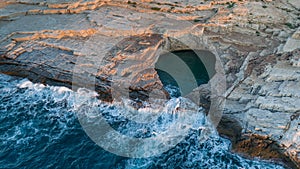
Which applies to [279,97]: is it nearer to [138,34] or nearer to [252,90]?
[252,90]

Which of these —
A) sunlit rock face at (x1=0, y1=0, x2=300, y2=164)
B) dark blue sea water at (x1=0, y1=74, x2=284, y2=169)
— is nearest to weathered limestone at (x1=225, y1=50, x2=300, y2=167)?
sunlit rock face at (x1=0, y1=0, x2=300, y2=164)

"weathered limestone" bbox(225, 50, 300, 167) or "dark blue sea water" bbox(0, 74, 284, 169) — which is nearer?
"dark blue sea water" bbox(0, 74, 284, 169)

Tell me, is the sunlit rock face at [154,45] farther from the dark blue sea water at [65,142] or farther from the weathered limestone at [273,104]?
the dark blue sea water at [65,142]

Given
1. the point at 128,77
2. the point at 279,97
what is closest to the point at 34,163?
the point at 128,77

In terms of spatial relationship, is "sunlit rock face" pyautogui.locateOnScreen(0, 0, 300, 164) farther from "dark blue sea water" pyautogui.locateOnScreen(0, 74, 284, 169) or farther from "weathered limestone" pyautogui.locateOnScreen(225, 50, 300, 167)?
"dark blue sea water" pyautogui.locateOnScreen(0, 74, 284, 169)

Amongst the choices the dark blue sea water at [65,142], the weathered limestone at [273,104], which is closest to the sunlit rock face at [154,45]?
the weathered limestone at [273,104]

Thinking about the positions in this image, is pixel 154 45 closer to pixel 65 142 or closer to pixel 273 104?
pixel 273 104
